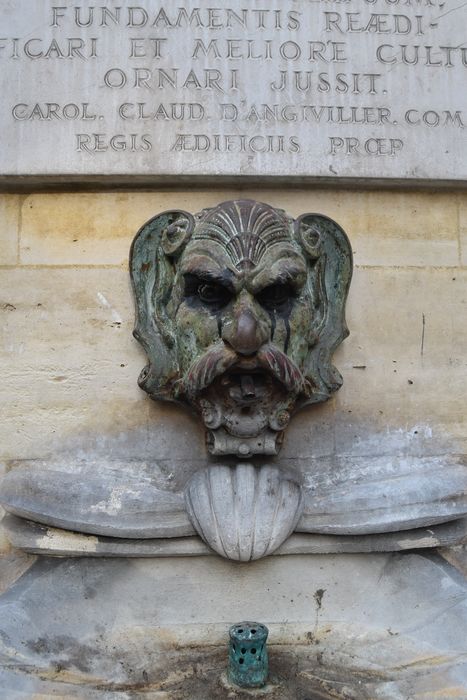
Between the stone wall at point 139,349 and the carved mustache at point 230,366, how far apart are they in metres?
0.36

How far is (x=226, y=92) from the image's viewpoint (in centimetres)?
320

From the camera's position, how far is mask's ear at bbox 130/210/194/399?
3029 millimetres

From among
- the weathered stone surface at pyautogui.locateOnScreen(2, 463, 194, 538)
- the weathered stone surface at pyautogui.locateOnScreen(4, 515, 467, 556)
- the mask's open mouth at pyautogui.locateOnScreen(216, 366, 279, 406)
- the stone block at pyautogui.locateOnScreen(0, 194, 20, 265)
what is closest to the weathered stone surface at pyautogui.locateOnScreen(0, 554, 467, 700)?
the weathered stone surface at pyautogui.locateOnScreen(4, 515, 467, 556)

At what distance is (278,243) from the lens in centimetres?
290

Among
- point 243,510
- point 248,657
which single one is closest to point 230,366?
point 243,510

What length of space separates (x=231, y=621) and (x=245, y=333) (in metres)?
1.07

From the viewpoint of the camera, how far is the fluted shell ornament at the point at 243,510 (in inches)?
112

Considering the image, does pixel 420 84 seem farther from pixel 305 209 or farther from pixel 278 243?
pixel 278 243

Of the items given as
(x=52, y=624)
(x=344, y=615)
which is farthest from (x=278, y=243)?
(x=52, y=624)

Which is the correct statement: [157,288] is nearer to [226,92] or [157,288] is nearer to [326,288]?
[326,288]

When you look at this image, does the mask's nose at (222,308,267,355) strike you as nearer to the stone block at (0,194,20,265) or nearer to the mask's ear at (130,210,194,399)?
the mask's ear at (130,210,194,399)

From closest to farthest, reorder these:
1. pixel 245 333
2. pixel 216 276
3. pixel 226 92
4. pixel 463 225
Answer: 1. pixel 245 333
2. pixel 216 276
3. pixel 226 92
4. pixel 463 225

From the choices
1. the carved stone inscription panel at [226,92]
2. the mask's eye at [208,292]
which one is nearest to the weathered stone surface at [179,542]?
the mask's eye at [208,292]

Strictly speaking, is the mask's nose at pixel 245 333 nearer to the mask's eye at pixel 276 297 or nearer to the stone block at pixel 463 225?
the mask's eye at pixel 276 297
